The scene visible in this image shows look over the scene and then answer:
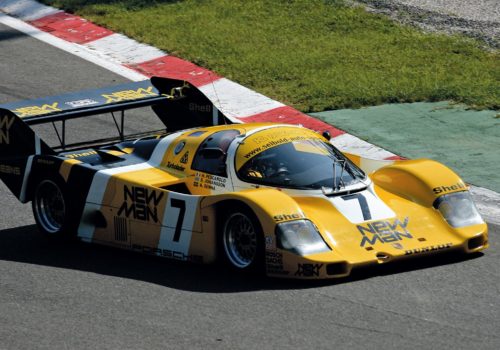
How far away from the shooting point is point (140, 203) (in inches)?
410

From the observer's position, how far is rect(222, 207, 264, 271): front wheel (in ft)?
31.1

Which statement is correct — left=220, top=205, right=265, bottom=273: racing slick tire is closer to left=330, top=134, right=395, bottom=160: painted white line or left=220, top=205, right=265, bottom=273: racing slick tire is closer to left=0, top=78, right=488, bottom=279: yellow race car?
left=0, top=78, right=488, bottom=279: yellow race car

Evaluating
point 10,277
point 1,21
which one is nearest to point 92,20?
point 1,21

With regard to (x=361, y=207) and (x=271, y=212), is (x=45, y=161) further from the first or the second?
(x=361, y=207)

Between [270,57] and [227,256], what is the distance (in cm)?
820

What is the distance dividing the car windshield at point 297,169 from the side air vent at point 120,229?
1.16 m

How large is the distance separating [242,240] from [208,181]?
3.25ft

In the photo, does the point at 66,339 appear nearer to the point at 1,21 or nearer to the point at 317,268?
the point at 317,268

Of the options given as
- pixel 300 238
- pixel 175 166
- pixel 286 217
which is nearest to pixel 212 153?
pixel 175 166

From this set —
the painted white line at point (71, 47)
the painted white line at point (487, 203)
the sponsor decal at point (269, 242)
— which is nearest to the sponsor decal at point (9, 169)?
the sponsor decal at point (269, 242)

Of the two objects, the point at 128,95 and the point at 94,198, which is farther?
the point at 128,95

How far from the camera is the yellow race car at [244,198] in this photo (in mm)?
9469

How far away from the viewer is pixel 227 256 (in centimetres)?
973

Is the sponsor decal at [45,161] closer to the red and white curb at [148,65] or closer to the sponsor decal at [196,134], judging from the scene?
the sponsor decal at [196,134]
